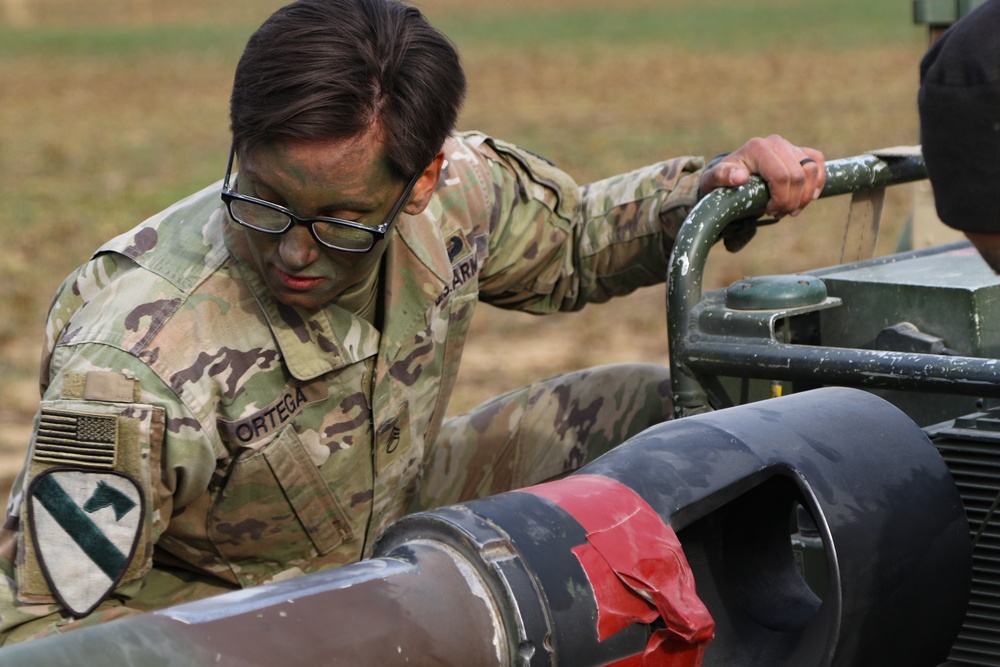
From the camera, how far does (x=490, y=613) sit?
60.8 inches

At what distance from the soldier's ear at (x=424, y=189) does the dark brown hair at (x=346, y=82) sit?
9 centimetres

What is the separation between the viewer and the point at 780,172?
2.70 m

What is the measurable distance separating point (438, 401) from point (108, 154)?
A: 1120 centimetres

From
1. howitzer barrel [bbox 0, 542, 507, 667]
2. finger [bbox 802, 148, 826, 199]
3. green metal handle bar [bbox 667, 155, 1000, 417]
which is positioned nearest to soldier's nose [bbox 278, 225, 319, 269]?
green metal handle bar [bbox 667, 155, 1000, 417]

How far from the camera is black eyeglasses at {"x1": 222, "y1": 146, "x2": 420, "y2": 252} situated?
7.70 ft

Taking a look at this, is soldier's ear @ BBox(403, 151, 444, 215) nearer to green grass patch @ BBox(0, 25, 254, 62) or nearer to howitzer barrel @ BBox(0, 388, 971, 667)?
howitzer barrel @ BBox(0, 388, 971, 667)

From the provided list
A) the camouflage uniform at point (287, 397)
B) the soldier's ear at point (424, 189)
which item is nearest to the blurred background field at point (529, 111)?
the camouflage uniform at point (287, 397)

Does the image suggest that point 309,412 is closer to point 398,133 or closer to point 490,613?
point 398,133

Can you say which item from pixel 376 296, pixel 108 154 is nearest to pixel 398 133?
pixel 376 296

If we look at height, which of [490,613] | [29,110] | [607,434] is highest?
[490,613]

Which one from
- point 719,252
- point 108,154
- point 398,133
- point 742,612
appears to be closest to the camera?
point 742,612

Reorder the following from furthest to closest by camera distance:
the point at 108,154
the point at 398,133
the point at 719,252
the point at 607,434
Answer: the point at 108,154
the point at 719,252
the point at 607,434
the point at 398,133

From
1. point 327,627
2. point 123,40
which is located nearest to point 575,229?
point 327,627

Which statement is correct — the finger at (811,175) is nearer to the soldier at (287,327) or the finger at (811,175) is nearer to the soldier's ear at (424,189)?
the soldier at (287,327)
